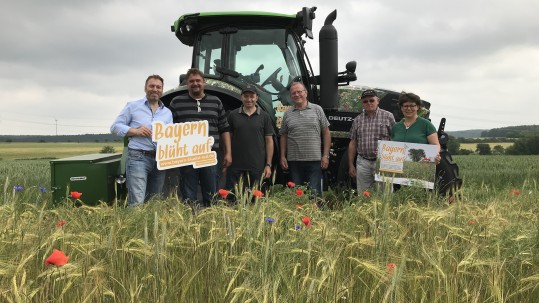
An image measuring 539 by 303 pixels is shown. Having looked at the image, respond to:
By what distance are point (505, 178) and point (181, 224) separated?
1023 cm

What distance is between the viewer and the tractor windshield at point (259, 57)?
548 cm

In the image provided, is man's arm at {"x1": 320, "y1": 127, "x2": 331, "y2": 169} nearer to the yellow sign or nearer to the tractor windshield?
the tractor windshield

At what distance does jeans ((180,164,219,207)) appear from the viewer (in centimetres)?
461

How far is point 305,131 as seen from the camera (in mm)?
4902

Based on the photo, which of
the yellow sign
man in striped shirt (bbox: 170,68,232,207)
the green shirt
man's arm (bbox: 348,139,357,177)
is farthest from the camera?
man's arm (bbox: 348,139,357,177)

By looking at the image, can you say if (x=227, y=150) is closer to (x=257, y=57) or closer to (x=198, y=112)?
(x=198, y=112)

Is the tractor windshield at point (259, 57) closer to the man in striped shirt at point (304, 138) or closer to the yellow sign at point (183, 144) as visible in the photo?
the man in striped shirt at point (304, 138)

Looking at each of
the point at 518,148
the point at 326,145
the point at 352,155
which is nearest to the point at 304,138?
the point at 326,145

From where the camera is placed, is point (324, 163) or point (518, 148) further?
point (518, 148)

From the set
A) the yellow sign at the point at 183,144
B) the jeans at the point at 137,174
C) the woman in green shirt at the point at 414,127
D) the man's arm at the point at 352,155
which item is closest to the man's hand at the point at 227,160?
the yellow sign at the point at 183,144

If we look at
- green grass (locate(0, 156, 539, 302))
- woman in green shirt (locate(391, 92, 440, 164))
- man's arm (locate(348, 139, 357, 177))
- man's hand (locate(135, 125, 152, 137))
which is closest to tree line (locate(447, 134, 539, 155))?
man's arm (locate(348, 139, 357, 177))

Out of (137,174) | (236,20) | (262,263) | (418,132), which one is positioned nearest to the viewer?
(262,263)

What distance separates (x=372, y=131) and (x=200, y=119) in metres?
1.84

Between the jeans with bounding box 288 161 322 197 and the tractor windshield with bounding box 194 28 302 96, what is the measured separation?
103cm
